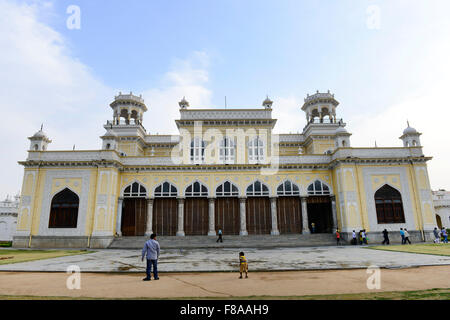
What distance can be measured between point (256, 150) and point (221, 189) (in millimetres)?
6028

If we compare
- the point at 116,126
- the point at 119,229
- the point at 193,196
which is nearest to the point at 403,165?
the point at 193,196

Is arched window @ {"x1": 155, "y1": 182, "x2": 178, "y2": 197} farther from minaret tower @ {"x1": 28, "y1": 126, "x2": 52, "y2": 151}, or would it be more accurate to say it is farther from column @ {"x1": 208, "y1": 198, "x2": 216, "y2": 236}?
minaret tower @ {"x1": 28, "y1": 126, "x2": 52, "y2": 151}

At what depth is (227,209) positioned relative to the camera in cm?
2519

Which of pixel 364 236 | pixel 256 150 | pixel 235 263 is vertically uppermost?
pixel 256 150

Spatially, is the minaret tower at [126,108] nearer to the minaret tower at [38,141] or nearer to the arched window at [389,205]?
the minaret tower at [38,141]

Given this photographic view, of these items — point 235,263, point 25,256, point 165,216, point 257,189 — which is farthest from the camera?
point 257,189

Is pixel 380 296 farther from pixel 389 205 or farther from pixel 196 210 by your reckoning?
pixel 389 205

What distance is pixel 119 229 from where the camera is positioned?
24031mm

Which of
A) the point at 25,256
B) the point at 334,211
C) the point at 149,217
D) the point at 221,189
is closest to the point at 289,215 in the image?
the point at 334,211

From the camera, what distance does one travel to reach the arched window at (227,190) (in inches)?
987

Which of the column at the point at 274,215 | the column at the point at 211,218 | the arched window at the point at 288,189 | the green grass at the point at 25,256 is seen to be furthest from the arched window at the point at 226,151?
the green grass at the point at 25,256

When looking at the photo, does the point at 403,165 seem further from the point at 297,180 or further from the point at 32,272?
the point at 32,272

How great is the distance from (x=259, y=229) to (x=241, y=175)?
519cm

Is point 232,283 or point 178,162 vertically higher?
point 178,162
